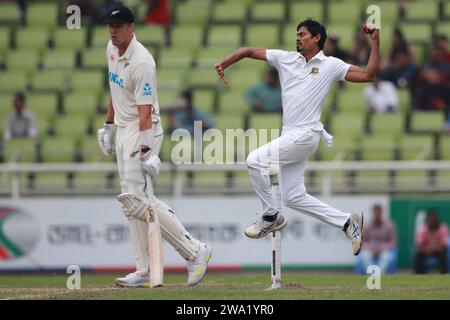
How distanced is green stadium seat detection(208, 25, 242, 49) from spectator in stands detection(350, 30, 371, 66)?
6.93 ft

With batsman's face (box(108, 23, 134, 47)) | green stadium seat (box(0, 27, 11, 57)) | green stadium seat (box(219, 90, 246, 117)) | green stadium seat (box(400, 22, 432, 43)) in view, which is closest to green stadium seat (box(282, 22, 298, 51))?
green stadium seat (box(219, 90, 246, 117))

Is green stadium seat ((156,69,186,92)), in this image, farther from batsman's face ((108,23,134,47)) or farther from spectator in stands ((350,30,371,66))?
batsman's face ((108,23,134,47))

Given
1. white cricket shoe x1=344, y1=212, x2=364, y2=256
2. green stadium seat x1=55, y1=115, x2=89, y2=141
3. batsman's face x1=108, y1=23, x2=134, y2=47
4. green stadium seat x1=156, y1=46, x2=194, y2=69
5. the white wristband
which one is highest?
batsman's face x1=108, y1=23, x2=134, y2=47

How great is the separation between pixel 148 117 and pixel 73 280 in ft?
6.41

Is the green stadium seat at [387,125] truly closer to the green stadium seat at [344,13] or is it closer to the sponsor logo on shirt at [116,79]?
the green stadium seat at [344,13]

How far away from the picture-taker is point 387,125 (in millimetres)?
20922

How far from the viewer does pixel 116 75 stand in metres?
12.5

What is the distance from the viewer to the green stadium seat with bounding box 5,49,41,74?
76.0ft

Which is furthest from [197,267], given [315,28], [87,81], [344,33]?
[344,33]

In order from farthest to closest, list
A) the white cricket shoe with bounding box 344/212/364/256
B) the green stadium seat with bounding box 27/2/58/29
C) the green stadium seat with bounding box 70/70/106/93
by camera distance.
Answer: the green stadium seat with bounding box 27/2/58/29
the green stadium seat with bounding box 70/70/106/93
the white cricket shoe with bounding box 344/212/364/256

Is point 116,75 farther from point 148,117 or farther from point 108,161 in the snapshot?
point 108,161

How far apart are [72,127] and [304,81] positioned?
9719mm

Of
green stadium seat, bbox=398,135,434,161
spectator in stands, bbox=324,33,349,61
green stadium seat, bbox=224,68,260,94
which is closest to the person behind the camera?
green stadium seat, bbox=398,135,434,161

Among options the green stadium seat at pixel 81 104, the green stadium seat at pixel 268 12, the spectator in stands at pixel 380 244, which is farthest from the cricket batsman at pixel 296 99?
the green stadium seat at pixel 268 12
